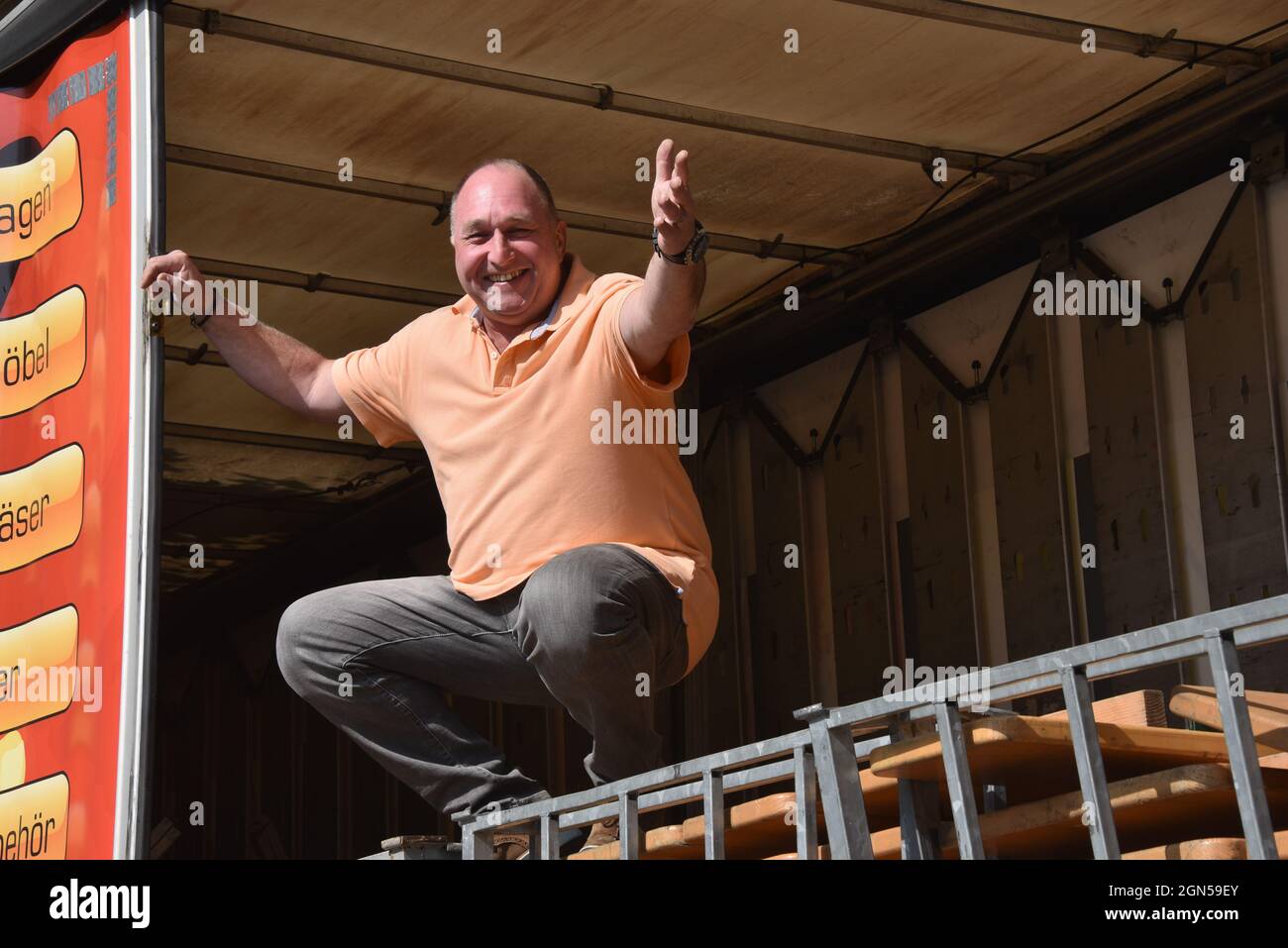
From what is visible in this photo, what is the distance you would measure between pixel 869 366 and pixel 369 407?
5.98m

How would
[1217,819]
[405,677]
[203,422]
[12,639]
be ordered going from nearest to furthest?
1. [1217,819]
2. [405,677]
3. [12,639]
4. [203,422]

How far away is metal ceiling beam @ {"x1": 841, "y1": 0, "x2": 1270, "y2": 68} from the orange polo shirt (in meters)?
3.51

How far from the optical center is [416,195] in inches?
391

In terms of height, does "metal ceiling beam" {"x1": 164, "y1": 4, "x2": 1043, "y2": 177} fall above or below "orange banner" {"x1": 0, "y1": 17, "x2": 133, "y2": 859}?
above

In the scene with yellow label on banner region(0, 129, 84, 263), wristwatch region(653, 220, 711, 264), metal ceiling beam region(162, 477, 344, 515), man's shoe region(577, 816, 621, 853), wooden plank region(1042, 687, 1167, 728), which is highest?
metal ceiling beam region(162, 477, 344, 515)

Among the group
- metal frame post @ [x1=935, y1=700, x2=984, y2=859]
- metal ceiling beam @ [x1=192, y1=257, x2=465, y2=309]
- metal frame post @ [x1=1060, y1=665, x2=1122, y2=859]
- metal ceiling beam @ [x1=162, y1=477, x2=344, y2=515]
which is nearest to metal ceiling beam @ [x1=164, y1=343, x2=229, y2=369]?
metal ceiling beam @ [x1=192, y1=257, x2=465, y2=309]

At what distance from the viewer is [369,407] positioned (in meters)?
6.02

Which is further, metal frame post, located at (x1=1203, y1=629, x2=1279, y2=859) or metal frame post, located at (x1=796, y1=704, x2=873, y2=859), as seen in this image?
metal frame post, located at (x1=796, y1=704, x2=873, y2=859)

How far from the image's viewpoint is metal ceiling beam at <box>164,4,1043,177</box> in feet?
27.3

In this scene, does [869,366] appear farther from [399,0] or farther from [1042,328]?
[399,0]

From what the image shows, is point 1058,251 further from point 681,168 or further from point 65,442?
point 681,168

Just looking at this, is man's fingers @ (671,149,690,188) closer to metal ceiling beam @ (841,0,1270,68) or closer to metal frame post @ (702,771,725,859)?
metal frame post @ (702,771,725,859)
